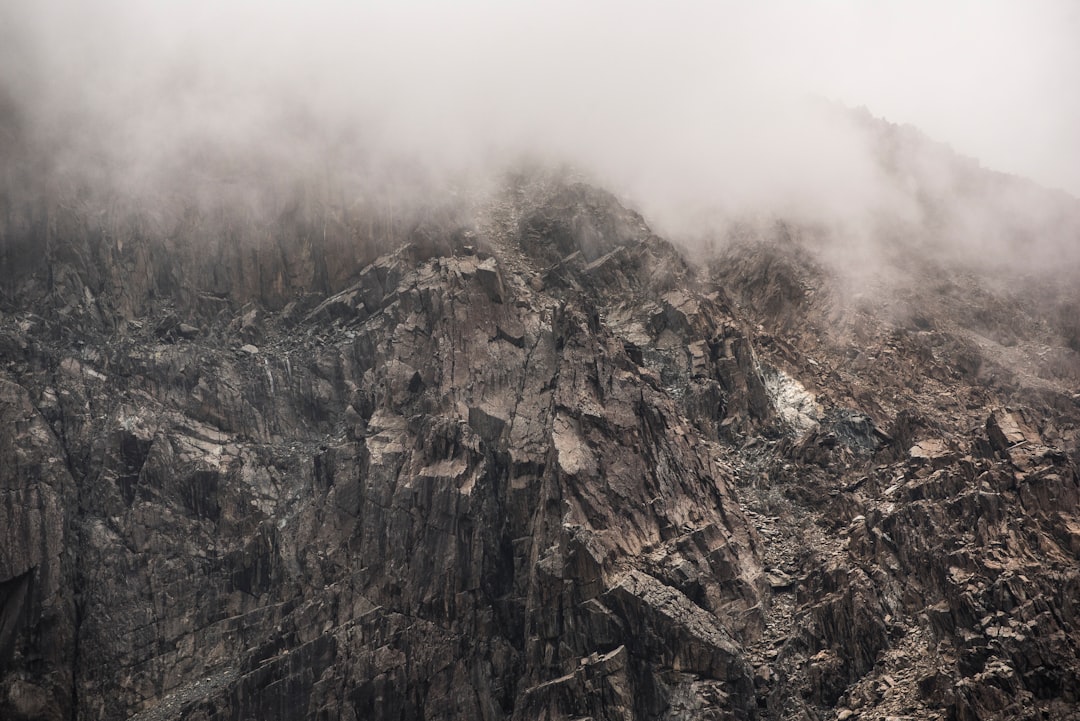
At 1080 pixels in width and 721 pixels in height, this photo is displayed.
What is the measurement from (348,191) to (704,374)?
159ft

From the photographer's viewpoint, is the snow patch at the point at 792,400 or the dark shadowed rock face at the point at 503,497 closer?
the dark shadowed rock face at the point at 503,497

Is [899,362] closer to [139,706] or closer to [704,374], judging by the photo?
[704,374]

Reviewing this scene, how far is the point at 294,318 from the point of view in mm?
151375

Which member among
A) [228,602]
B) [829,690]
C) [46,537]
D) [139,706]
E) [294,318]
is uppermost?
[294,318]

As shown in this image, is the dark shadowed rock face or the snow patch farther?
the snow patch

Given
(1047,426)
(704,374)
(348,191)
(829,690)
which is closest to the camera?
(829,690)

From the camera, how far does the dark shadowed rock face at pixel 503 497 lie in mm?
116625

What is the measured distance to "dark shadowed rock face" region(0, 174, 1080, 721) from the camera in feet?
383

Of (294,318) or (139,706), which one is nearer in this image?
(139,706)

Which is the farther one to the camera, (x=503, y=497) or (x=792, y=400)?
(x=792, y=400)

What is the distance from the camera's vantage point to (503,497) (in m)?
129

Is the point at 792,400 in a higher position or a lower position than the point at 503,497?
higher

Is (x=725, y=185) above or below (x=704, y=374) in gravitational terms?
above

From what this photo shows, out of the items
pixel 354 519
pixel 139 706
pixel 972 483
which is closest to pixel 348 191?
pixel 354 519
